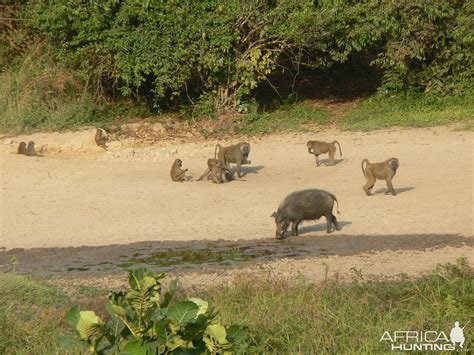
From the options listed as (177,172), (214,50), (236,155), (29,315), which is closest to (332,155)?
(236,155)

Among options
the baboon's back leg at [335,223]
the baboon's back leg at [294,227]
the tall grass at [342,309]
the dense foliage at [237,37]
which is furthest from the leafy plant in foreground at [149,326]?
the dense foliage at [237,37]

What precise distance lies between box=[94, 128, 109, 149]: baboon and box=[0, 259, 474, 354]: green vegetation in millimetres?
10368

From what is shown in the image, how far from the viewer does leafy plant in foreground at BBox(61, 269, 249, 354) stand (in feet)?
19.5

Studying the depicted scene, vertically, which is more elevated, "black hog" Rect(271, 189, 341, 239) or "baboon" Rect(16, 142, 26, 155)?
"baboon" Rect(16, 142, 26, 155)

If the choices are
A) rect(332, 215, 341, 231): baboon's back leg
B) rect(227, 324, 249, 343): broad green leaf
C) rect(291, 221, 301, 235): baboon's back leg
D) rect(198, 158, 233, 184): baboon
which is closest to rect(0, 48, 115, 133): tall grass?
rect(198, 158, 233, 184): baboon

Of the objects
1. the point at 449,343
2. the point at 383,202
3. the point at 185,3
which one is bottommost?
the point at 449,343

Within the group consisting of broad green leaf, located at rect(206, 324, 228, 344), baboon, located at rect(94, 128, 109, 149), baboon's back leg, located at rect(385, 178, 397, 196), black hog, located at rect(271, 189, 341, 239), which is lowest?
broad green leaf, located at rect(206, 324, 228, 344)

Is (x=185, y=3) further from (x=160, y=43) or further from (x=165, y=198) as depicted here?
(x=165, y=198)

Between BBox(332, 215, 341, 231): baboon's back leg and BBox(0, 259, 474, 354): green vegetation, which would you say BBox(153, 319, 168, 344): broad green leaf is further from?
BBox(332, 215, 341, 231): baboon's back leg

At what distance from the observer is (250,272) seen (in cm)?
1052

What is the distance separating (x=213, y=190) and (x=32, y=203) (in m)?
2.97

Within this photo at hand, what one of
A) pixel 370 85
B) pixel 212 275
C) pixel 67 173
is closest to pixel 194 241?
pixel 212 275

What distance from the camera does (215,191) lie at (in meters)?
16.1

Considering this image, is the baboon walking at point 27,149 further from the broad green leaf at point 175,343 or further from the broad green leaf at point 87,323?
the broad green leaf at point 175,343
